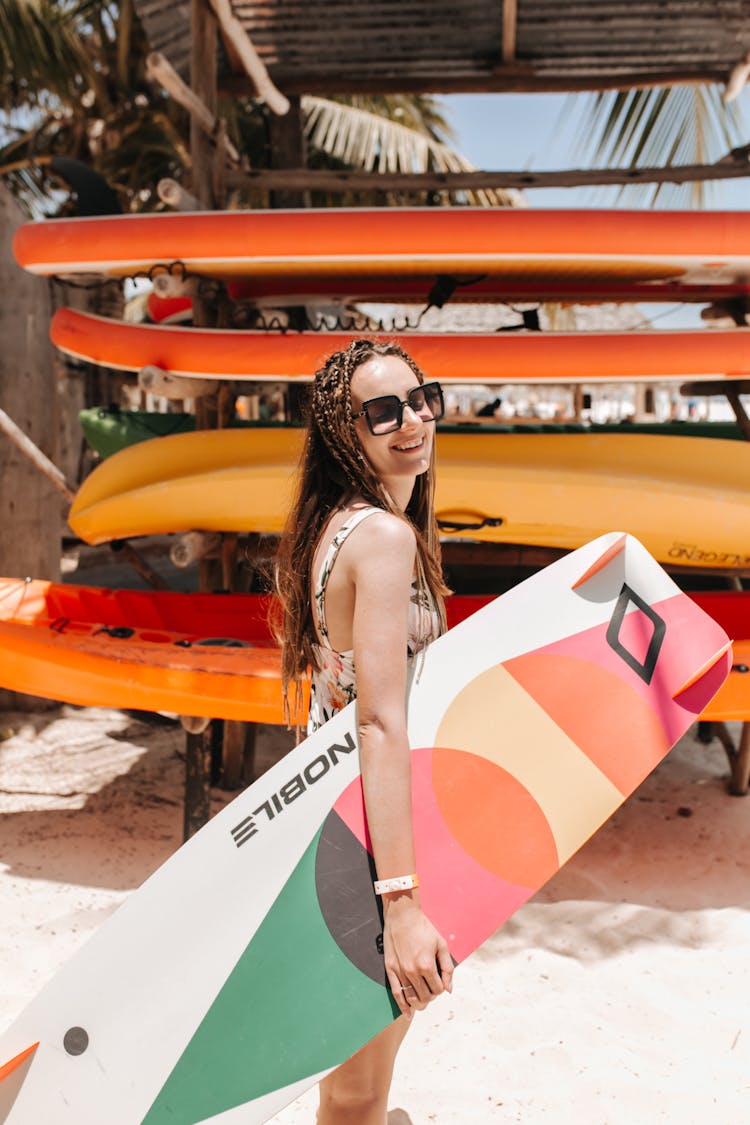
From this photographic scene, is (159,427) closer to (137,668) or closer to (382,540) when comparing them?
(137,668)

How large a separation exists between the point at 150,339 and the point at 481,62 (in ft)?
8.23

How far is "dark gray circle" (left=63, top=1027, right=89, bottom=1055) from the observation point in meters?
1.50

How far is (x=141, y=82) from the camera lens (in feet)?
31.8

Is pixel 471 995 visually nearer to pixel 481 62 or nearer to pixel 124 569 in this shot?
pixel 481 62

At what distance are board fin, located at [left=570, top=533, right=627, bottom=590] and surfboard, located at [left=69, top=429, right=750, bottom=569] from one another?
140 cm

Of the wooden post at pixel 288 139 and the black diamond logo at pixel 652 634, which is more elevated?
the wooden post at pixel 288 139

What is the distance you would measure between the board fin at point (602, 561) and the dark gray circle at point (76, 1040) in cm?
117

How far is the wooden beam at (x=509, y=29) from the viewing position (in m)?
4.07

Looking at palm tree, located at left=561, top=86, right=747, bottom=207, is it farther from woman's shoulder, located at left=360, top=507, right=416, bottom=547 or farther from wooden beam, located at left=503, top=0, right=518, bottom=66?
woman's shoulder, located at left=360, top=507, right=416, bottom=547

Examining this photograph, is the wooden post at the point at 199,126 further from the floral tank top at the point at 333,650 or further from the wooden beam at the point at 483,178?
the floral tank top at the point at 333,650

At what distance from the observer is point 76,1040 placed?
4.94ft

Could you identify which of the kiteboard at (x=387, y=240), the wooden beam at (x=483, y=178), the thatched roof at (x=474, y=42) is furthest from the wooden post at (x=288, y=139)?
the kiteboard at (x=387, y=240)

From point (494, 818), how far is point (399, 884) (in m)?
0.39

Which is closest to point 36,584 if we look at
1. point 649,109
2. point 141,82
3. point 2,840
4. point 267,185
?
point 2,840
